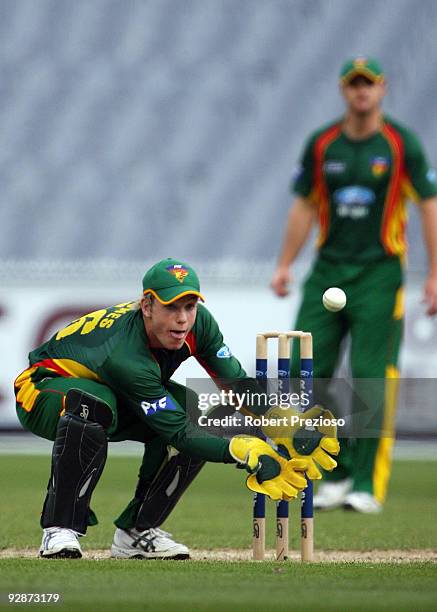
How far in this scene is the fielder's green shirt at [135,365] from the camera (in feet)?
16.8

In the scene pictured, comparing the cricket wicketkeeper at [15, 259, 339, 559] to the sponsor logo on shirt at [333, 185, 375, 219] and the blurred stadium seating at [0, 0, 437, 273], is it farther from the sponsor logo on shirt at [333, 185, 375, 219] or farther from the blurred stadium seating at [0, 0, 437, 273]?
the blurred stadium seating at [0, 0, 437, 273]

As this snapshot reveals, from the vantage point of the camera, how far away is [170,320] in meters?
5.14

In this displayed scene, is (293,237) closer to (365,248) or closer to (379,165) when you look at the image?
(365,248)

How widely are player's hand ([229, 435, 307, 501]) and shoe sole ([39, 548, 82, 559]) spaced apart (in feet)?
2.09

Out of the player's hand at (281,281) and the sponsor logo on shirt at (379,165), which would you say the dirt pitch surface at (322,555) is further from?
the sponsor logo on shirt at (379,165)

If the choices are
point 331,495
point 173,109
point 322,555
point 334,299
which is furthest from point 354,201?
point 173,109

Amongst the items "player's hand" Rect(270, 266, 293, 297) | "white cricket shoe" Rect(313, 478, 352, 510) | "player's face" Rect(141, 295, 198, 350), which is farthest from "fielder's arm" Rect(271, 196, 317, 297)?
"player's face" Rect(141, 295, 198, 350)

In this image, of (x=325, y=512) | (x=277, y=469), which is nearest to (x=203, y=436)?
(x=277, y=469)

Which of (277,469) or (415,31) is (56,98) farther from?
(277,469)

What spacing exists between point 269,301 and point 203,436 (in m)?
6.32

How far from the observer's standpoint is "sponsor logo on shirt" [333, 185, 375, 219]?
768 centimetres

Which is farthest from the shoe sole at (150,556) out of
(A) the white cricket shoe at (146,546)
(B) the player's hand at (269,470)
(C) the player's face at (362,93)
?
(C) the player's face at (362,93)

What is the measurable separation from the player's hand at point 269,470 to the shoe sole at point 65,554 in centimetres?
64

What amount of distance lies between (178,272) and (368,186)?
2.76 m
